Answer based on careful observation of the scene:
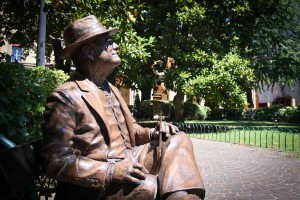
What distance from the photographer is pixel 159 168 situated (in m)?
2.38

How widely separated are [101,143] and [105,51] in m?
0.82

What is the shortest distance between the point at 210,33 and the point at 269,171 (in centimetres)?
868

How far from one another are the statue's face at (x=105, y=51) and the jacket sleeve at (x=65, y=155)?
0.54 m

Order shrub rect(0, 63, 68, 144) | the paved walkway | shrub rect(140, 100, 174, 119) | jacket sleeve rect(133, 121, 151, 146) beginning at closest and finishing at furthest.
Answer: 1. jacket sleeve rect(133, 121, 151, 146)
2. shrub rect(0, 63, 68, 144)
3. the paved walkway
4. shrub rect(140, 100, 174, 119)

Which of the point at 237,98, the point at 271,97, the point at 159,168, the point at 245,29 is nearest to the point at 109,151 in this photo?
the point at 159,168

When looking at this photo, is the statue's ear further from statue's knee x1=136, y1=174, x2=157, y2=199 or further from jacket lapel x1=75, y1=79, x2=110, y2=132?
statue's knee x1=136, y1=174, x2=157, y2=199

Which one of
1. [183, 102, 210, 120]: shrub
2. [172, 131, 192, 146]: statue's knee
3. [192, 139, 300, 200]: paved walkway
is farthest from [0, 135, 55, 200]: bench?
[183, 102, 210, 120]: shrub

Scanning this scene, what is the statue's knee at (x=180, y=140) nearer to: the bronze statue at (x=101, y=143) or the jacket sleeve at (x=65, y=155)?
the bronze statue at (x=101, y=143)

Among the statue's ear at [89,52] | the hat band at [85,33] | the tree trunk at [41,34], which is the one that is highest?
the tree trunk at [41,34]

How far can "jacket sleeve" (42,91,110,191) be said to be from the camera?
2.04 metres

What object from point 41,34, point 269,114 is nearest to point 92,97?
point 41,34

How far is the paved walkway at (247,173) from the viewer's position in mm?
5039

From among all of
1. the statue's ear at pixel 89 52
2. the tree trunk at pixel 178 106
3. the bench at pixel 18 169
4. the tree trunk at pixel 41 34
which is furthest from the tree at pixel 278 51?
the bench at pixel 18 169

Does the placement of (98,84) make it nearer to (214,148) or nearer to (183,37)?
(214,148)
